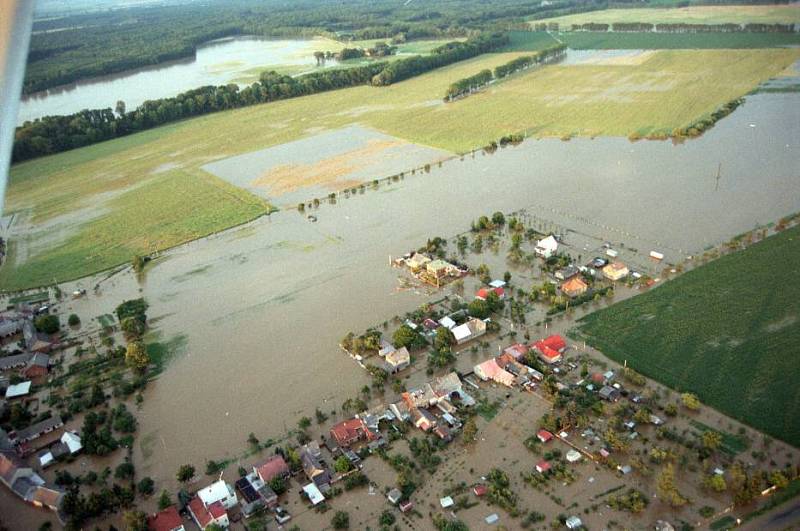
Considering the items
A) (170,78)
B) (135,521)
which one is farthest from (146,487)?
(170,78)

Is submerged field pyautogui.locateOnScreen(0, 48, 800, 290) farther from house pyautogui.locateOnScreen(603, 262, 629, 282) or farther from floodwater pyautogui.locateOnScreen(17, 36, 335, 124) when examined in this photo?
house pyautogui.locateOnScreen(603, 262, 629, 282)

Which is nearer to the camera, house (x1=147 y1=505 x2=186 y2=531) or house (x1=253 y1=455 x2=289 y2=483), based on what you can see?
house (x1=147 y1=505 x2=186 y2=531)

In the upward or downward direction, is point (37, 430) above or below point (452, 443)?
above

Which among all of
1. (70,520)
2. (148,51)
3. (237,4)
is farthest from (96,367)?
(237,4)

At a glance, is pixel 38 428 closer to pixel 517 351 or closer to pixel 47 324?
pixel 47 324

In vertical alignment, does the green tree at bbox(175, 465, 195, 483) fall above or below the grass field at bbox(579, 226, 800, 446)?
above

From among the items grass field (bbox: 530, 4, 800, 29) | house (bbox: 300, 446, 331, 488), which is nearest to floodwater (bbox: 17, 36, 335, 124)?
grass field (bbox: 530, 4, 800, 29)
